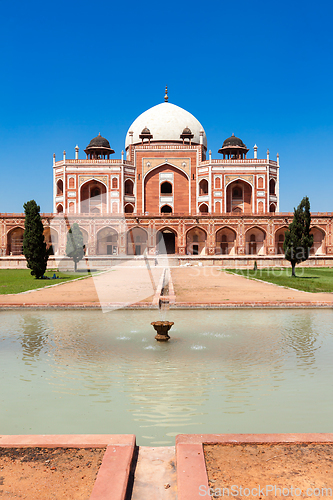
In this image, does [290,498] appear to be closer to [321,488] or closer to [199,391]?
[321,488]

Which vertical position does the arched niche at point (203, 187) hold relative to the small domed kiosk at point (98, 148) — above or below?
below

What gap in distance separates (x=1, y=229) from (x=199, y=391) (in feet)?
116

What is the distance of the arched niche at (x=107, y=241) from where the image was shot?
37022 mm

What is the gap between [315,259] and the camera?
28.4 m

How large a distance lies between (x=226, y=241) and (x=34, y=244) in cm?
2303

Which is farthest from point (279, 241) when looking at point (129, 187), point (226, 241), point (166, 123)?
point (166, 123)

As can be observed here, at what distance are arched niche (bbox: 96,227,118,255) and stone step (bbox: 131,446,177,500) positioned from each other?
34.5m

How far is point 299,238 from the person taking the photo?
21.0 metres

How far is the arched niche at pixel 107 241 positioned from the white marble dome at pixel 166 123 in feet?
46.8

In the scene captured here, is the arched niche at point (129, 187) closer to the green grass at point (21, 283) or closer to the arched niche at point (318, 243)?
the arched niche at point (318, 243)

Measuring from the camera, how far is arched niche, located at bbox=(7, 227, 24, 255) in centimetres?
3638

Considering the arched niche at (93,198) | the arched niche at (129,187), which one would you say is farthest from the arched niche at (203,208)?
the arched niche at (93,198)

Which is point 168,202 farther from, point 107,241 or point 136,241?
point 107,241

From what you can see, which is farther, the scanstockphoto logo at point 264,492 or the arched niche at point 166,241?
the arched niche at point 166,241
